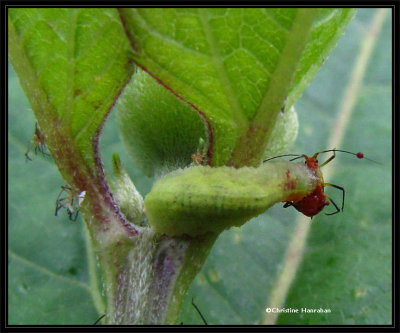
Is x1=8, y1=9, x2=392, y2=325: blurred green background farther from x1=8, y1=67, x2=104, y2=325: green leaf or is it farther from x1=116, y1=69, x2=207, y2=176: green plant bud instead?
x1=116, y1=69, x2=207, y2=176: green plant bud

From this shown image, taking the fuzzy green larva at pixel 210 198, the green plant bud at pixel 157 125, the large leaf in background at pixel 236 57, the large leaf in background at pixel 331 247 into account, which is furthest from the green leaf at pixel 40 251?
the large leaf in background at pixel 236 57

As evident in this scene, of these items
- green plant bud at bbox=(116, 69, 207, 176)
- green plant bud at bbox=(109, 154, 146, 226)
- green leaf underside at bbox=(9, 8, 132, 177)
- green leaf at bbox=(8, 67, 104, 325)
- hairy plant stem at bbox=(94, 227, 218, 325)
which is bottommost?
green leaf at bbox=(8, 67, 104, 325)

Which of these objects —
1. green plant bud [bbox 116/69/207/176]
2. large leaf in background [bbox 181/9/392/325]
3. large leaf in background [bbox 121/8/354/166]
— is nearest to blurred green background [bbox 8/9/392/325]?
large leaf in background [bbox 181/9/392/325]

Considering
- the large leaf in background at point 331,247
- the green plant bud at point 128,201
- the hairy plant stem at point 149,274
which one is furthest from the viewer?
the large leaf in background at point 331,247

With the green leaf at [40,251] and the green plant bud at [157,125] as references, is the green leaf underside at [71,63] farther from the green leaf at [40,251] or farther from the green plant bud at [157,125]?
the green leaf at [40,251]

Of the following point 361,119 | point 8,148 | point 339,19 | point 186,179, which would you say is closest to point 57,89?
point 186,179

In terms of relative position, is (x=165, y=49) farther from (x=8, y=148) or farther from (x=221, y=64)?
(x=8, y=148)
